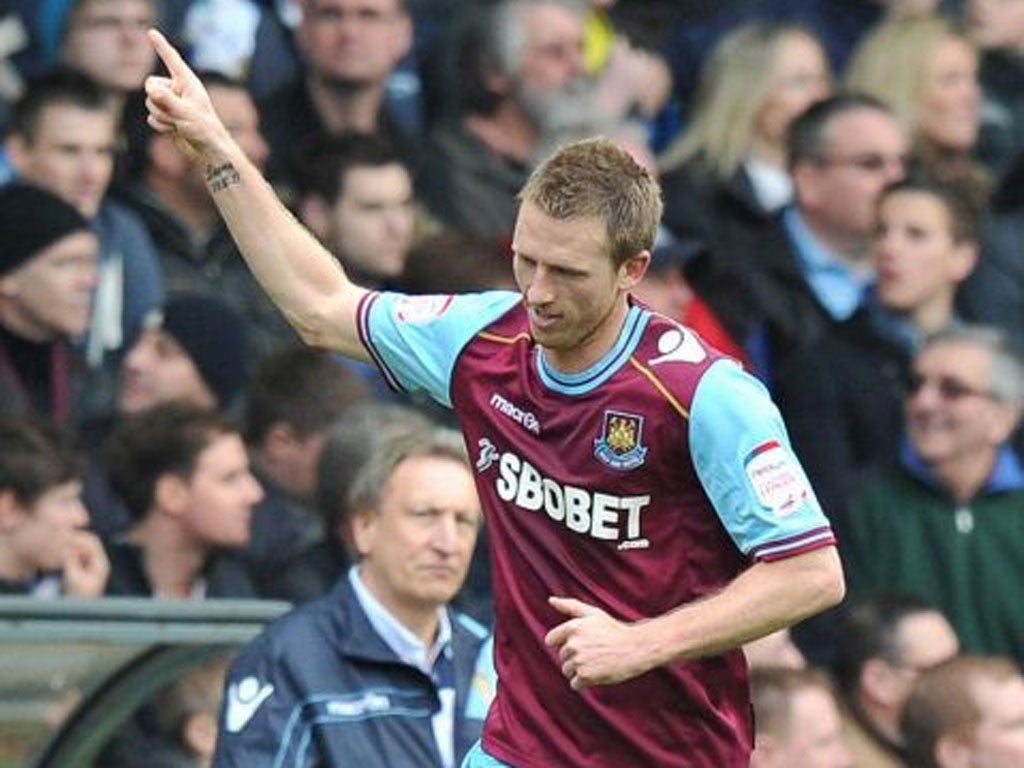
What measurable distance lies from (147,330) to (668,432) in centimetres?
410

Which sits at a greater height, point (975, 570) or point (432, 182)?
point (432, 182)

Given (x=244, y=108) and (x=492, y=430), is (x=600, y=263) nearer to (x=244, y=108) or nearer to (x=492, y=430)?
(x=492, y=430)

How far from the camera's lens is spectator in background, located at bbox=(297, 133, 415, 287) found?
445 inches

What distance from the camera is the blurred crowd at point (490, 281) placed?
986cm

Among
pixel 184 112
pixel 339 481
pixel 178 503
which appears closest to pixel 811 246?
pixel 339 481

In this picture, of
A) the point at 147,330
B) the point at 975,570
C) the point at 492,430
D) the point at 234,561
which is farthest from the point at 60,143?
the point at 492,430

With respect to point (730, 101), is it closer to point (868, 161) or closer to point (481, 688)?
point (868, 161)

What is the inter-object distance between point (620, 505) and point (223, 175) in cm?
113

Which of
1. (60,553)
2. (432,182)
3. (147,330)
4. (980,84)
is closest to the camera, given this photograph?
(60,553)

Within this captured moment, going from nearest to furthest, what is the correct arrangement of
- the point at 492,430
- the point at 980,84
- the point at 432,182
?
1. the point at 492,430
2. the point at 432,182
3. the point at 980,84

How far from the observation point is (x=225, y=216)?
288 inches

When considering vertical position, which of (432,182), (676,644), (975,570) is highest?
(676,644)

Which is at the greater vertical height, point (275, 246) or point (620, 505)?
point (275, 246)

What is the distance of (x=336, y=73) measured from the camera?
11930 mm
